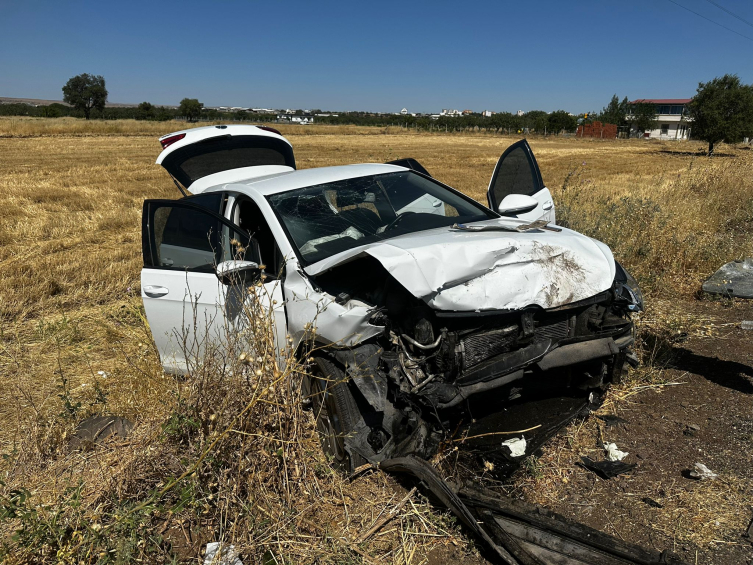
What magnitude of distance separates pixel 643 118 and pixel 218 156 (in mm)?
83876

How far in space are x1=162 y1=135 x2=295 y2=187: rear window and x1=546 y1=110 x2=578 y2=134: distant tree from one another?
7463 cm

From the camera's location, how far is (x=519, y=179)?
15.4 feet

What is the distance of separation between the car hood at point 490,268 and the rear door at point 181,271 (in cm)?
88

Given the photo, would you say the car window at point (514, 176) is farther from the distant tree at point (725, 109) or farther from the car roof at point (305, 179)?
the distant tree at point (725, 109)

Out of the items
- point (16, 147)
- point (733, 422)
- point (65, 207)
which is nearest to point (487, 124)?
point (16, 147)

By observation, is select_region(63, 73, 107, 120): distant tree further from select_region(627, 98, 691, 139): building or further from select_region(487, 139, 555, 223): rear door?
select_region(487, 139, 555, 223): rear door

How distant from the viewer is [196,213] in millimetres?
3748

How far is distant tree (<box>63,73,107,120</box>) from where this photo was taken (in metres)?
86.5

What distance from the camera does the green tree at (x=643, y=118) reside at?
76.0 m

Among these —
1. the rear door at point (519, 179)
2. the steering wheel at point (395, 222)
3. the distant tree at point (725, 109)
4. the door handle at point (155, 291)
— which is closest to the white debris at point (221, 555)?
the door handle at point (155, 291)

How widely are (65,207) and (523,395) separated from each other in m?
11.6

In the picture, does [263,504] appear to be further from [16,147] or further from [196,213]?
[16,147]

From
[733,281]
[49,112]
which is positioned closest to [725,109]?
[733,281]

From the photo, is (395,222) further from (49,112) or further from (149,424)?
(49,112)
